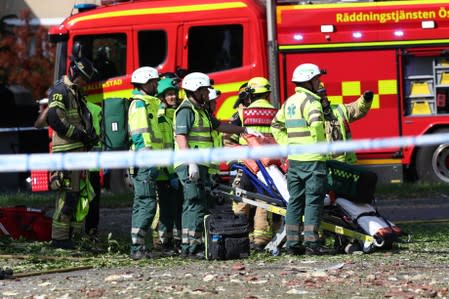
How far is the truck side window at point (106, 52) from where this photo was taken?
A: 674 inches

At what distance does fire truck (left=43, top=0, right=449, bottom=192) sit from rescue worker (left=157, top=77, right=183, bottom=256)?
5153 mm

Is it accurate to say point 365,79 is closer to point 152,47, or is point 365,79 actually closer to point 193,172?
point 152,47

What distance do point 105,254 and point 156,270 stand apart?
1478 millimetres

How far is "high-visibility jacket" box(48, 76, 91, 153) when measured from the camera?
440 inches

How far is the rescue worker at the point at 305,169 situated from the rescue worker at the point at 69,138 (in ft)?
6.34

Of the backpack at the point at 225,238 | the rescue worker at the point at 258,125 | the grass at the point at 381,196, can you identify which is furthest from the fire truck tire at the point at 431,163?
the backpack at the point at 225,238

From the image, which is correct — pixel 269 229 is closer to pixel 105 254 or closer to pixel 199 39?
pixel 105 254

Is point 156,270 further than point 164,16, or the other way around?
point 164,16

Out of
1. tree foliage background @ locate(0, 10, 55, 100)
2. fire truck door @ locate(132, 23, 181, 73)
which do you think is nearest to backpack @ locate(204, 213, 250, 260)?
fire truck door @ locate(132, 23, 181, 73)

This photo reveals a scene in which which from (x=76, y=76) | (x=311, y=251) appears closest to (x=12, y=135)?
(x=76, y=76)

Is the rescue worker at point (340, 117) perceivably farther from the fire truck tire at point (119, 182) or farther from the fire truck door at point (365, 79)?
the fire truck tire at point (119, 182)

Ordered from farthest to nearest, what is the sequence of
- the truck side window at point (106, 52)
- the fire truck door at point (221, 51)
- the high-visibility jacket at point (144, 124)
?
1. the truck side window at point (106, 52)
2. the fire truck door at point (221, 51)
3. the high-visibility jacket at point (144, 124)

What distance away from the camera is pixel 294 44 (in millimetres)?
16641

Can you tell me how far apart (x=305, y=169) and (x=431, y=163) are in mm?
6667
